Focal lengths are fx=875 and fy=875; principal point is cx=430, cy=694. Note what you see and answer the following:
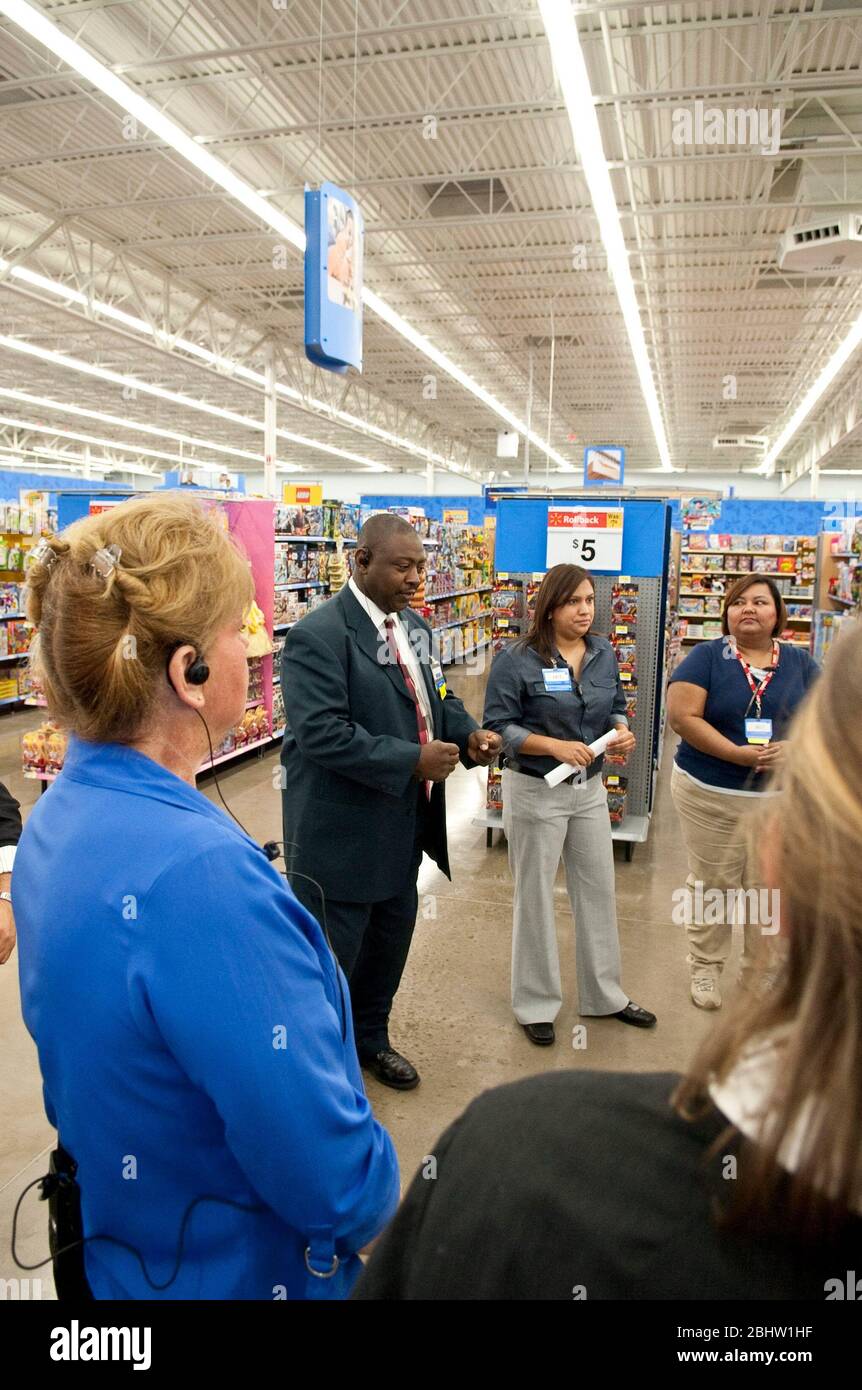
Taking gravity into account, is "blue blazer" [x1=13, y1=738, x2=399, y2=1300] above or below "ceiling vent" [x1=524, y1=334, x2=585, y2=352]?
below

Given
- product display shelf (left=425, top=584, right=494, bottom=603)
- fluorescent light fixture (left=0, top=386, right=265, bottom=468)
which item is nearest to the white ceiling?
fluorescent light fixture (left=0, top=386, right=265, bottom=468)

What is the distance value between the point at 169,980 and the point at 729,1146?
61 centimetres

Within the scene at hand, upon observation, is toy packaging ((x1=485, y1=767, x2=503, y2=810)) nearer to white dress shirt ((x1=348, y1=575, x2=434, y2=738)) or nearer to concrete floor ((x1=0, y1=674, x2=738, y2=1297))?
concrete floor ((x1=0, y1=674, x2=738, y2=1297))

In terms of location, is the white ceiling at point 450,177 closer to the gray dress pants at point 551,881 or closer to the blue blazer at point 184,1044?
the gray dress pants at point 551,881

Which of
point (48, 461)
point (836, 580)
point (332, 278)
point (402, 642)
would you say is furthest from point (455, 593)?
point (48, 461)

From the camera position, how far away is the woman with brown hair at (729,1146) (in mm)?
518

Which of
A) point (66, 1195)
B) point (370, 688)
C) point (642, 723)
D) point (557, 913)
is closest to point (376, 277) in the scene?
point (642, 723)

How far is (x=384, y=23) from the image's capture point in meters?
6.27

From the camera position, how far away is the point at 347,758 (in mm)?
2637

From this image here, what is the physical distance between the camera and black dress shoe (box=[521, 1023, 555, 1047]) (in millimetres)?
3492

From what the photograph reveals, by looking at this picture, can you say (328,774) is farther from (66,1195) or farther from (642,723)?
(642,723)

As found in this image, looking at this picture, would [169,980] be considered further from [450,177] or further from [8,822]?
[450,177]

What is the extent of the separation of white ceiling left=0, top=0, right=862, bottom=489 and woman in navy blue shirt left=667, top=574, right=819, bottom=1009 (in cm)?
476
